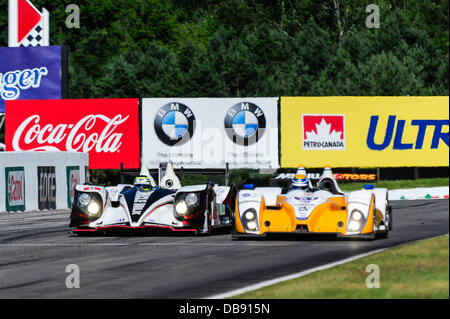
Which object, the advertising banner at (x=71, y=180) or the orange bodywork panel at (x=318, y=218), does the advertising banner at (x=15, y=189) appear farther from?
the orange bodywork panel at (x=318, y=218)

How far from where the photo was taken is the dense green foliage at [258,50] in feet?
178

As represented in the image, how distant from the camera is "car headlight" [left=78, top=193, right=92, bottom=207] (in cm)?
1798

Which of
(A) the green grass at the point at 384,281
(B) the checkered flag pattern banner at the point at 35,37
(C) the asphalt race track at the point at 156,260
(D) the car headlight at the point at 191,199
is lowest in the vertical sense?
(C) the asphalt race track at the point at 156,260

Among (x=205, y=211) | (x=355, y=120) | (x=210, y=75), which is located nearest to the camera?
(x=205, y=211)

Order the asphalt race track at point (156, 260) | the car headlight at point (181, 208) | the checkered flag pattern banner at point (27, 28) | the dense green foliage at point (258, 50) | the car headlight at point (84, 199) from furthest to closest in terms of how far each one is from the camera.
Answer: the dense green foliage at point (258, 50), the checkered flag pattern banner at point (27, 28), the car headlight at point (84, 199), the car headlight at point (181, 208), the asphalt race track at point (156, 260)

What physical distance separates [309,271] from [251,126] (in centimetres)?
1995

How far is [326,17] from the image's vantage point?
235 feet

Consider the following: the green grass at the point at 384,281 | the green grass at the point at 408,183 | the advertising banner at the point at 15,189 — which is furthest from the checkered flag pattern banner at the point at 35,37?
the green grass at the point at 384,281

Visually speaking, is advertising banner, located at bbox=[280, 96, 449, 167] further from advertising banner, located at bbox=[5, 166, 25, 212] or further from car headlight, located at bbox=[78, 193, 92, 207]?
car headlight, located at bbox=[78, 193, 92, 207]

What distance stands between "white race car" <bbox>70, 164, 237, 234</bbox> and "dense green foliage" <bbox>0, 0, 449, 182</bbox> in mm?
31695

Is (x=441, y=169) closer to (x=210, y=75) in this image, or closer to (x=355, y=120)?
(x=355, y=120)

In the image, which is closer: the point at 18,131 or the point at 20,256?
the point at 20,256

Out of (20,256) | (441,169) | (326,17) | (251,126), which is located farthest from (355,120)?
(326,17)

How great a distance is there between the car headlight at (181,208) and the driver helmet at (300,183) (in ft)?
6.10
